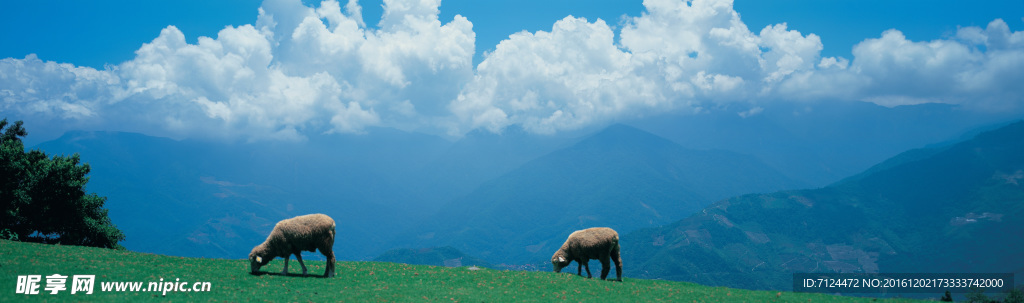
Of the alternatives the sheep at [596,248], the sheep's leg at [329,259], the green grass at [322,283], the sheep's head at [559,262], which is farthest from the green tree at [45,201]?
the sheep at [596,248]

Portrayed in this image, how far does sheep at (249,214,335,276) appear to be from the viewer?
25.6 metres

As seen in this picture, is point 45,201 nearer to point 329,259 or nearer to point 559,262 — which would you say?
point 329,259

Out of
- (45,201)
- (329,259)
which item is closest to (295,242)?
(329,259)

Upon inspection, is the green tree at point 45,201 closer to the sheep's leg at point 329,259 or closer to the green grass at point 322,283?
the green grass at point 322,283

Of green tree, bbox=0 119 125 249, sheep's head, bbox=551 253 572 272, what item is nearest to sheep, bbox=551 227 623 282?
sheep's head, bbox=551 253 572 272

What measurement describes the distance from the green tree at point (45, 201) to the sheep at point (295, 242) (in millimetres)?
24307

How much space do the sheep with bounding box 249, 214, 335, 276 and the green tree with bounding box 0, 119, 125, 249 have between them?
24.3 m

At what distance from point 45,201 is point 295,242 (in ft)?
89.1

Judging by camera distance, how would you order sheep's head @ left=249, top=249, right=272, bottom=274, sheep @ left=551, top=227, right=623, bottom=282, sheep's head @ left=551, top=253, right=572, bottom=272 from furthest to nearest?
sheep's head @ left=551, top=253, right=572, bottom=272, sheep @ left=551, top=227, right=623, bottom=282, sheep's head @ left=249, top=249, right=272, bottom=274

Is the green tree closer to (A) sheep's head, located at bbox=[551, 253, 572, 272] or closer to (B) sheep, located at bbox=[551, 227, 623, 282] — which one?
(A) sheep's head, located at bbox=[551, 253, 572, 272]

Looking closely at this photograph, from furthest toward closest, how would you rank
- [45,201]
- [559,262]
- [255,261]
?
[45,201] < [559,262] < [255,261]

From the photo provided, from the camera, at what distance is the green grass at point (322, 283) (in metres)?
20.9

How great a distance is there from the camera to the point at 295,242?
2575 cm

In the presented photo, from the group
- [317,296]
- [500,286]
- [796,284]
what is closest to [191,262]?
[317,296]
